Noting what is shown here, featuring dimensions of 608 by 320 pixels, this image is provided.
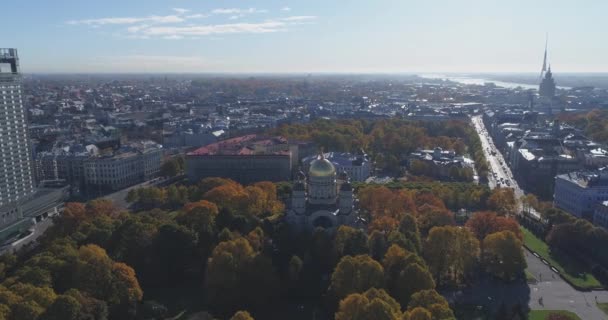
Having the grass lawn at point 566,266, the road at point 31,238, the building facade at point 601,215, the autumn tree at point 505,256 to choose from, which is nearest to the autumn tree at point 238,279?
the autumn tree at point 505,256

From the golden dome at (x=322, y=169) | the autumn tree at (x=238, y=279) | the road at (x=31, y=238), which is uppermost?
the golden dome at (x=322, y=169)

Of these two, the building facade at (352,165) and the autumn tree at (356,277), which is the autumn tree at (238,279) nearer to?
the autumn tree at (356,277)

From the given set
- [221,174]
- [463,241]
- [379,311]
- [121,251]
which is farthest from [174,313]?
[221,174]

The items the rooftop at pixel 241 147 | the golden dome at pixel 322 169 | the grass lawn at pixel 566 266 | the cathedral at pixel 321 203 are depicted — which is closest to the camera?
the grass lawn at pixel 566 266

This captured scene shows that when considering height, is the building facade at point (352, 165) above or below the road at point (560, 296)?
above

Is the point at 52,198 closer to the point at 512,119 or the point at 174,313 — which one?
the point at 174,313

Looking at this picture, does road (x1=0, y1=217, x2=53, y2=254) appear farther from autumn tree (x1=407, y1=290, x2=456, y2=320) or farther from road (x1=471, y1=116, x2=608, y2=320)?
road (x1=471, y1=116, x2=608, y2=320)

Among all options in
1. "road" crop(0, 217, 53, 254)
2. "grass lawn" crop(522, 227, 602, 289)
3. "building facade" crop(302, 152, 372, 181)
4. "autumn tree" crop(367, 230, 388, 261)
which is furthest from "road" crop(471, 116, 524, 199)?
"road" crop(0, 217, 53, 254)
